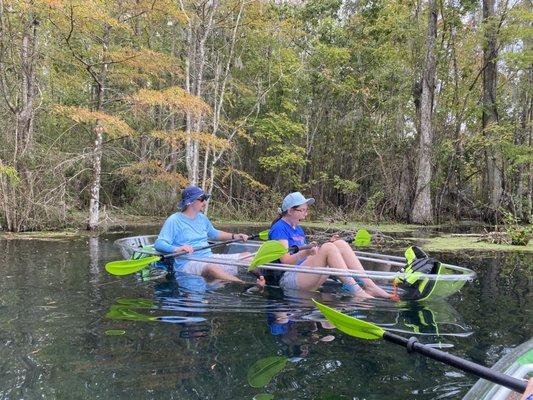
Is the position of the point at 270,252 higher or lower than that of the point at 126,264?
higher

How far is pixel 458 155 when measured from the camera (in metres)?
15.0

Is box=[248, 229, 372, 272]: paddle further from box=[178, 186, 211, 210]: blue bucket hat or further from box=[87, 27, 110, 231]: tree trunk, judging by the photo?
box=[87, 27, 110, 231]: tree trunk

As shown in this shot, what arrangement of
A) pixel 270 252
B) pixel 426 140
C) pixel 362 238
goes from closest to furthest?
pixel 270 252 → pixel 362 238 → pixel 426 140

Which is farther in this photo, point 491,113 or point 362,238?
point 491,113

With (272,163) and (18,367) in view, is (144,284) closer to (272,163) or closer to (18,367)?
(18,367)

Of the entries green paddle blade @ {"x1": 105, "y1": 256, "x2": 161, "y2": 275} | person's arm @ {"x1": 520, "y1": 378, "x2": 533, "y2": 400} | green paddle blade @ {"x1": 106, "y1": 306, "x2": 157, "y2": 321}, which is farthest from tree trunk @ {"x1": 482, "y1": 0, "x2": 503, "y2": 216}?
person's arm @ {"x1": 520, "y1": 378, "x2": 533, "y2": 400}

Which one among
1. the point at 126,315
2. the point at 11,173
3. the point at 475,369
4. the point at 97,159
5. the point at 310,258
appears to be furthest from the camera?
the point at 97,159

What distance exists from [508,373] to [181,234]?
12.6 feet

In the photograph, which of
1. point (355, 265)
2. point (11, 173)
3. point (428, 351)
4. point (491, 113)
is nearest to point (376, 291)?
point (355, 265)

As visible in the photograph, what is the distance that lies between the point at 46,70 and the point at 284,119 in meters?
6.83

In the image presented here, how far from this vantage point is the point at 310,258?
4562 millimetres

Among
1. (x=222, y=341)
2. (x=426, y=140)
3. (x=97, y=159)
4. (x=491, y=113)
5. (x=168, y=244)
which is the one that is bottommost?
(x=222, y=341)

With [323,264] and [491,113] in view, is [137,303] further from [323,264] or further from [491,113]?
[491,113]

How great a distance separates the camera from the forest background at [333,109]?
13.8 metres
